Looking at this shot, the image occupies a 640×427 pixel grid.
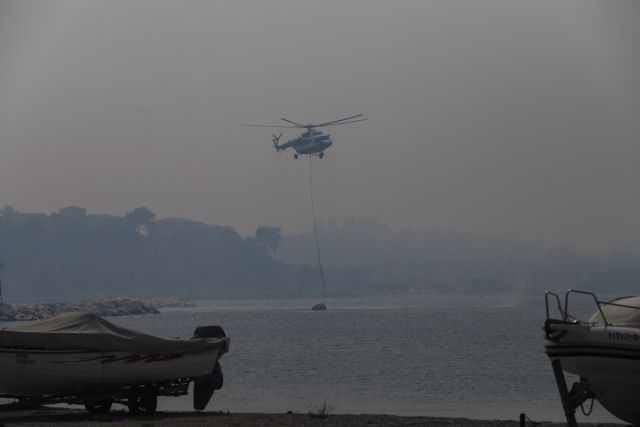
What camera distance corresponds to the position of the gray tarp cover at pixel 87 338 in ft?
83.2

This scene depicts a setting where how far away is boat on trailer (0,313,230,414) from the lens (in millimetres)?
25219

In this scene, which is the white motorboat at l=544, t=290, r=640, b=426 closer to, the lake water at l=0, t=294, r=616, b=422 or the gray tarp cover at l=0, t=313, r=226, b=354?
the lake water at l=0, t=294, r=616, b=422

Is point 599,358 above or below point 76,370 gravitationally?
below

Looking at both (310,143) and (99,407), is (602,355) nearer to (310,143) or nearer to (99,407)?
(99,407)

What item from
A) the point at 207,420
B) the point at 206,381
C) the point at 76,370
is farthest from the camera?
the point at 206,381

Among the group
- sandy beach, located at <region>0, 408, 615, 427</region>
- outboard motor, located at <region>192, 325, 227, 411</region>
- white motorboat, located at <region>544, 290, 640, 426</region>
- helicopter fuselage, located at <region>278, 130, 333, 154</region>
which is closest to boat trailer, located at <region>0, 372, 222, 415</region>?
sandy beach, located at <region>0, 408, 615, 427</region>

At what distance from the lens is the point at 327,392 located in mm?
42062

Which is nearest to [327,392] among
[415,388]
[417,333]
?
[415,388]

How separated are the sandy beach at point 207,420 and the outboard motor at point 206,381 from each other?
43.9 inches

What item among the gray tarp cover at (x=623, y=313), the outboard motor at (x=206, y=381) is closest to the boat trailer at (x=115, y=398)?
the outboard motor at (x=206, y=381)

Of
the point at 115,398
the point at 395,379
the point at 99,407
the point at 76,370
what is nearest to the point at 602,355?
the point at 115,398

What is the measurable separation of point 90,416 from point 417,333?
7387 centimetres

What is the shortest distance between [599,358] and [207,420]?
9123 mm

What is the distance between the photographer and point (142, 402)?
86.8 feet
